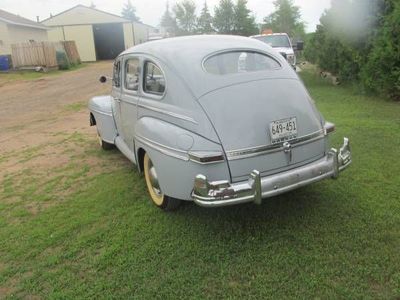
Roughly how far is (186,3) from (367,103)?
65.3m

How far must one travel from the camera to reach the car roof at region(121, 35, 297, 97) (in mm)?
4105

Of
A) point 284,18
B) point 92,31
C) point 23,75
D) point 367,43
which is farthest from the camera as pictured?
point 284,18

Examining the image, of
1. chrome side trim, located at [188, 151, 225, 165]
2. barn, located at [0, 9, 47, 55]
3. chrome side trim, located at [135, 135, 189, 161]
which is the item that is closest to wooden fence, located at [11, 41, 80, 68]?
barn, located at [0, 9, 47, 55]

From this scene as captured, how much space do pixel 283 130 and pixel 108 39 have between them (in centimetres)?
4062

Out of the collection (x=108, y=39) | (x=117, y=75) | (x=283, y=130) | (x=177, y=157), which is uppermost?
(x=117, y=75)

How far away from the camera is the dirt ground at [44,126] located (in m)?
7.10

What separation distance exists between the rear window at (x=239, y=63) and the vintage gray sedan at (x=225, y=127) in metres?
0.01

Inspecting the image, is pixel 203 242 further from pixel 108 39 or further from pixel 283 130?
pixel 108 39

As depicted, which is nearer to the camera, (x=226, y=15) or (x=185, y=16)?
(x=226, y=15)

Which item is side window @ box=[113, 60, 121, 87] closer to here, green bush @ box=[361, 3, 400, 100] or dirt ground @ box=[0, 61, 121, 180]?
dirt ground @ box=[0, 61, 121, 180]

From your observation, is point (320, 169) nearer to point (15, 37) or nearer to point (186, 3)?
point (15, 37)

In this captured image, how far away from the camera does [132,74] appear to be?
17.6 ft

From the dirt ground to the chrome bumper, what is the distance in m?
3.55

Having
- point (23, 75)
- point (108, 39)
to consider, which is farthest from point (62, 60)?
point (108, 39)
